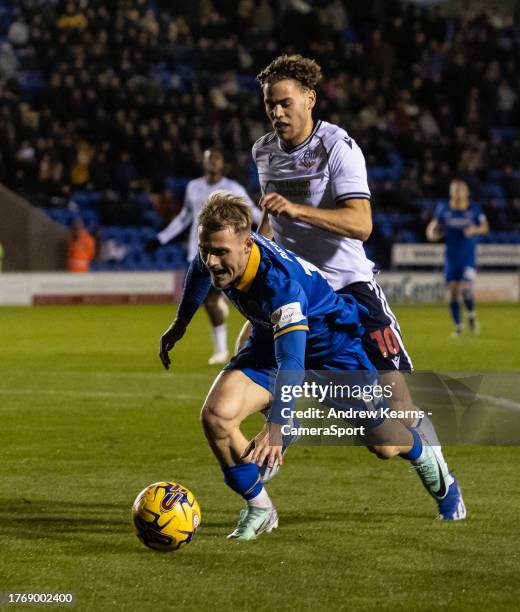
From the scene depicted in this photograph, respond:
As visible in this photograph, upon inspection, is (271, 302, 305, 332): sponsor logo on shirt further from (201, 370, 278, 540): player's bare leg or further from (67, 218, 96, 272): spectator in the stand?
(67, 218, 96, 272): spectator in the stand

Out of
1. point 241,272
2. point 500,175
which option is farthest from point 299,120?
point 500,175

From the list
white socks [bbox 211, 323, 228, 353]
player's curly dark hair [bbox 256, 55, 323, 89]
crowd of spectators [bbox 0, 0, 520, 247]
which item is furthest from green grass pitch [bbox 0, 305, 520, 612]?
crowd of spectators [bbox 0, 0, 520, 247]

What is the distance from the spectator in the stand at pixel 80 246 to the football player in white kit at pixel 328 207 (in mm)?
18398

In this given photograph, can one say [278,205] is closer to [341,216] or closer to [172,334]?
[341,216]

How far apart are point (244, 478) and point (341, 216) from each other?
4.41ft

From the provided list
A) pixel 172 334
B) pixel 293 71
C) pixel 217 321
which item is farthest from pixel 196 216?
pixel 172 334

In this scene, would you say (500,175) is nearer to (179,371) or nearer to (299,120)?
(179,371)

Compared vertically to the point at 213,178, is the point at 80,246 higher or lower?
lower

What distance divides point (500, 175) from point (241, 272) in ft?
81.7

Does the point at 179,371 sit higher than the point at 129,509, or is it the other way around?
the point at 129,509

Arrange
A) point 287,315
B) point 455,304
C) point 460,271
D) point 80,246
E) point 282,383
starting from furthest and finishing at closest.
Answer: point 80,246
point 460,271
point 455,304
point 287,315
point 282,383

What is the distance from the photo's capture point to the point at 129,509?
6391mm

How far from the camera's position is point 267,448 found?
16.1ft

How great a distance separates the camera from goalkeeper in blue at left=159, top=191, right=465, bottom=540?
5195mm
